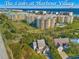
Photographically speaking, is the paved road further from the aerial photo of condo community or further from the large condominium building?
the large condominium building

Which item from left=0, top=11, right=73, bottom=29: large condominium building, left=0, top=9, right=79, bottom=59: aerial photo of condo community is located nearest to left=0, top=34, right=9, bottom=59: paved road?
left=0, top=9, right=79, bottom=59: aerial photo of condo community

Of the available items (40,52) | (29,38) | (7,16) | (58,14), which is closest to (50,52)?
(40,52)

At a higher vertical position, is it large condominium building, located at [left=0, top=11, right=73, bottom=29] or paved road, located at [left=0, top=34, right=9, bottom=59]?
large condominium building, located at [left=0, top=11, right=73, bottom=29]

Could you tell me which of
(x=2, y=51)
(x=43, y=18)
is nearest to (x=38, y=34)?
(x=43, y=18)

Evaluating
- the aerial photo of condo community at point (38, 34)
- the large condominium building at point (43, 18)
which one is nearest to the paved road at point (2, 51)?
the aerial photo of condo community at point (38, 34)

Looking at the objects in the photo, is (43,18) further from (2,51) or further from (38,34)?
(2,51)

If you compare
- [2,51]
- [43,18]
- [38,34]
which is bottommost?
[2,51]

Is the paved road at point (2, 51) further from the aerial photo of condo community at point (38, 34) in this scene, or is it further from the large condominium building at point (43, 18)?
the large condominium building at point (43, 18)

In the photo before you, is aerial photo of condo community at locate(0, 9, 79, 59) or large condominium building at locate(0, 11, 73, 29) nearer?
aerial photo of condo community at locate(0, 9, 79, 59)

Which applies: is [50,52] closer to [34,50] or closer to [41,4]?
[34,50]

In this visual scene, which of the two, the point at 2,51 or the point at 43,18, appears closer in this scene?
the point at 2,51
